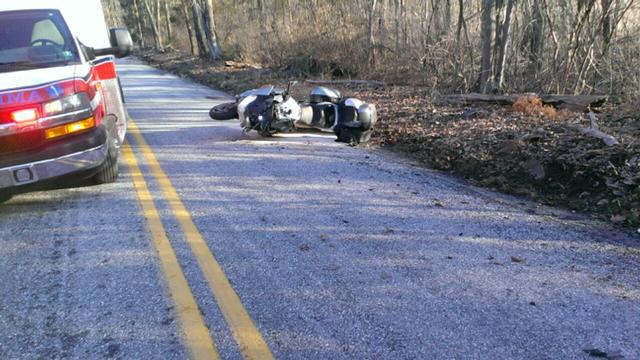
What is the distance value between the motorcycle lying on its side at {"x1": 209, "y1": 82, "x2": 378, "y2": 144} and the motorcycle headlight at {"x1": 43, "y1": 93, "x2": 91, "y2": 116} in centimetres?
331

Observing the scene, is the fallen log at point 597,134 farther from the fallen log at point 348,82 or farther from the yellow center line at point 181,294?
the fallen log at point 348,82

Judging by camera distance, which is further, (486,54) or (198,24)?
(198,24)

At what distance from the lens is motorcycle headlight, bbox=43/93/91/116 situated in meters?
4.98

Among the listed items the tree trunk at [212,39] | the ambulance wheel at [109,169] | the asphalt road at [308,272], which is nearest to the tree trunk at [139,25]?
the tree trunk at [212,39]

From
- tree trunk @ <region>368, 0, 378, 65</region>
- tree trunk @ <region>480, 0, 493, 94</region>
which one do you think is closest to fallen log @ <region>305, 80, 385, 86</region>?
tree trunk @ <region>368, 0, 378, 65</region>

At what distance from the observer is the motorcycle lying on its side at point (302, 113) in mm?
8328

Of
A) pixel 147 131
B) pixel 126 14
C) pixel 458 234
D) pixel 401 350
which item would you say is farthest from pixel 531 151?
pixel 126 14

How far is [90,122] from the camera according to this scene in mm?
5383

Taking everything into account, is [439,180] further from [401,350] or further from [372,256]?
[401,350]

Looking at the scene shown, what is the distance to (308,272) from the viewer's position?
3.95 m

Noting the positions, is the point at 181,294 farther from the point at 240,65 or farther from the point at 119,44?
the point at 240,65

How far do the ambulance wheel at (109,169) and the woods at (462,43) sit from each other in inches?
334

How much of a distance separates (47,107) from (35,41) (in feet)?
4.80

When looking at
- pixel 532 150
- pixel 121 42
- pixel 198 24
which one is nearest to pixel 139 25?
pixel 198 24
